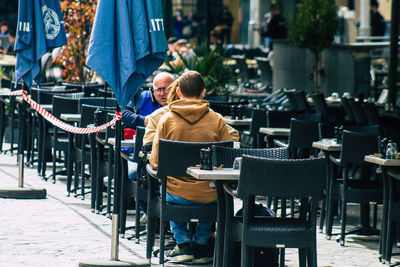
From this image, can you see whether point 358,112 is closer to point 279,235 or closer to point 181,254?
point 181,254

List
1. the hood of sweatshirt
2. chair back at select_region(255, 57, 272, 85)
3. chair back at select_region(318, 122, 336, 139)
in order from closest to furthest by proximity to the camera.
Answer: the hood of sweatshirt → chair back at select_region(318, 122, 336, 139) → chair back at select_region(255, 57, 272, 85)

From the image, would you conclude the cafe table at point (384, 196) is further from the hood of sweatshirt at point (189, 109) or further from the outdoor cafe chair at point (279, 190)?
the outdoor cafe chair at point (279, 190)

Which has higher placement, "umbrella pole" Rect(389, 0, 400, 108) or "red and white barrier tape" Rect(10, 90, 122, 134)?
"umbrella pole" Rect(389, 0, 400, 108)

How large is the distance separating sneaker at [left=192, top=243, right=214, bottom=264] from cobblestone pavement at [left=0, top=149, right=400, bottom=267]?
1.15 ft

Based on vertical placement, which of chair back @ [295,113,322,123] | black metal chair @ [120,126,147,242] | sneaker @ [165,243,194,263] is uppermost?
chair back @ [295,113,322,123]

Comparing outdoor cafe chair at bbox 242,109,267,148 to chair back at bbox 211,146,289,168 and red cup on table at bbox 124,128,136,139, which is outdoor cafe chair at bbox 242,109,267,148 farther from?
chair back at bbox 211,146,289,168

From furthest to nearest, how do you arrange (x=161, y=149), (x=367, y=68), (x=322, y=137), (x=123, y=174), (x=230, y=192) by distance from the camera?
(x=367, y=68)
(x=322, y=137)
(x=123, y=174)
(x=161, y=149)
(x=230, y=192)

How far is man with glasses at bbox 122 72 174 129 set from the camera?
974 cm

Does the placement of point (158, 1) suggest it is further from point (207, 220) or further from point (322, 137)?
point (322, 137)

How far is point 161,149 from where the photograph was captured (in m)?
7.59

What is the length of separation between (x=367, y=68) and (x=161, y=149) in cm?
1023

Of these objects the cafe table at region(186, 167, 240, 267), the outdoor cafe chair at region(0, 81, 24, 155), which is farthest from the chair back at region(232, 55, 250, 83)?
the cafe table at region(186, 167, 240, 267)

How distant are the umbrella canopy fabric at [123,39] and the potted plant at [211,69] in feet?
22.9

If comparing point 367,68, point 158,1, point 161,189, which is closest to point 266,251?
point 161,189
